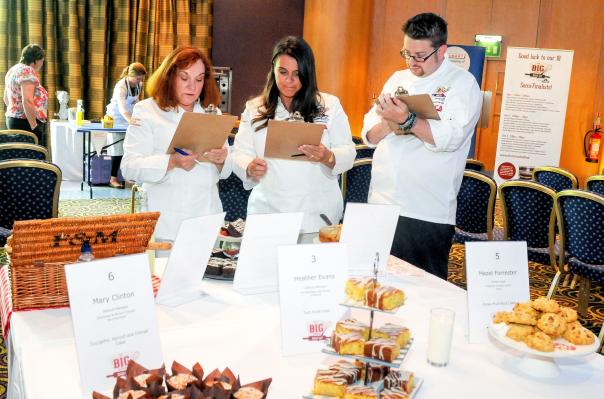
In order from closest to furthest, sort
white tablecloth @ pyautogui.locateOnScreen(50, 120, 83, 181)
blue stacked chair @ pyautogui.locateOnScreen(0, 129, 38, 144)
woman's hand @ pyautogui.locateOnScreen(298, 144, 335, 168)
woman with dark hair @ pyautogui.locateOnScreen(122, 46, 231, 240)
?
1. woman with dark hair @ pyautogui.locateOnScreen(122, 46, 231, 240)
2. woman's hand @ pyautogui.locateOnScreen(298, 144, 335, 168)
3. blue stacked chair @ pyautogui.locateOnScreen(0, 129, 38, 144)
4. white tablecloth @ pyautogui.locateOnScreen(50, 120, 83, 181)

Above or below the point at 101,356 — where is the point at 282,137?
above

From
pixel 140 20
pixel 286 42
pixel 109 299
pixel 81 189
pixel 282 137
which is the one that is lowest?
pixel 81 189

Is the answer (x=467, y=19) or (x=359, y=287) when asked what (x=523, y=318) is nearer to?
(x=359, y=287)

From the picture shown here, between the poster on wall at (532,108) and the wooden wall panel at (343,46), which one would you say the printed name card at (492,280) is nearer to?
A: the poster on wall at (532,108)

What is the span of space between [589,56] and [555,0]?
892 millimetres

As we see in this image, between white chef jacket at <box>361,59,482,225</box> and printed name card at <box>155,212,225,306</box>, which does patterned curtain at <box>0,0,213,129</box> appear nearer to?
white chef jacket at <box>361,59,482,225</box>

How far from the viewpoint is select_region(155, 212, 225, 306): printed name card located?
75.4 inches

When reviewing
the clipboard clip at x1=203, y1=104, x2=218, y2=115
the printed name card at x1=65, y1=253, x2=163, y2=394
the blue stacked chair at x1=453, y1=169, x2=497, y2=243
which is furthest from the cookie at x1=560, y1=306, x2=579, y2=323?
the blue stacked chair at x1=453, y1=169, x2=497, y2=243

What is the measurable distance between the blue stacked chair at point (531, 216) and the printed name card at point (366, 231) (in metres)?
2.37

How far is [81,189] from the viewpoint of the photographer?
8.02 m

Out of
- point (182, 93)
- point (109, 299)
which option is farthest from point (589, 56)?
point (109, 299)

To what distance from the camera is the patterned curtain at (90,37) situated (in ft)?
29.3

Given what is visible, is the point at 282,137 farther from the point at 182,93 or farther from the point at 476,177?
the point at 476,177

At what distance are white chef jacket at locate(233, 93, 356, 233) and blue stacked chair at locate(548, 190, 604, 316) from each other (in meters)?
1.67
